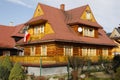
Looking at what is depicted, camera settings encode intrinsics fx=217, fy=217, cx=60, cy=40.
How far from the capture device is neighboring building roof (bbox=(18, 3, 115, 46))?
26911mm

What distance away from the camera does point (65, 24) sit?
30.7 metres

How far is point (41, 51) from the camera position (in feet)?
94.8

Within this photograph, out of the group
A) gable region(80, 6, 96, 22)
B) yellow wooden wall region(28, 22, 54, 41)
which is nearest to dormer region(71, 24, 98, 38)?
gable region(80, 6, 96, 22)

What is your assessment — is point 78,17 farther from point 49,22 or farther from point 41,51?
point 41,51

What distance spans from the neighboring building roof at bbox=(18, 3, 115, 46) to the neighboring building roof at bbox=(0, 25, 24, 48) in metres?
7.43

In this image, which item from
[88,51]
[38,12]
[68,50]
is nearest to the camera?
[68,50]

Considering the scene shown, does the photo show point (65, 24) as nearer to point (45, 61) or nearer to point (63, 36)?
point (63, 36)

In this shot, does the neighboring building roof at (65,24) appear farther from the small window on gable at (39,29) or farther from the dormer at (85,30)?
the small window on gable at (39,29)

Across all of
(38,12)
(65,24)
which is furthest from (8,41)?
(65,24)

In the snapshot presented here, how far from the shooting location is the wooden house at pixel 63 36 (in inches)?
1048

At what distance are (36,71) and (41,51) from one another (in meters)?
7.41

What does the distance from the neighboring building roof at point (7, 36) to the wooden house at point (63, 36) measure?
5387 mm

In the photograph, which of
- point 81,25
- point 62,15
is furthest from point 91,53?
point 62,15

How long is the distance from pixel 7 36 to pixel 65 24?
1294 cm
